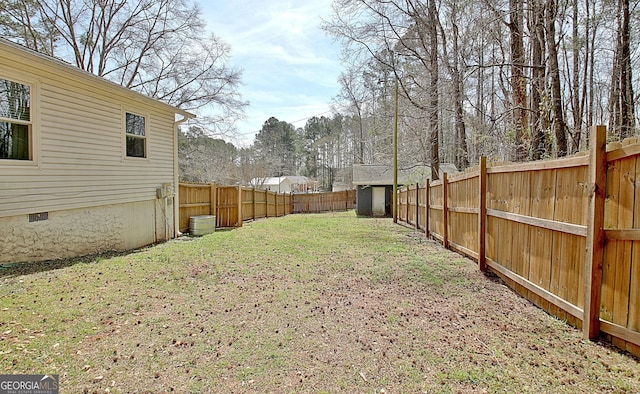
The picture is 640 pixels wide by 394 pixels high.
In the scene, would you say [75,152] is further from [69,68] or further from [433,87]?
[433,87]

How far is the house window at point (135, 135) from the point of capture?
7809mm

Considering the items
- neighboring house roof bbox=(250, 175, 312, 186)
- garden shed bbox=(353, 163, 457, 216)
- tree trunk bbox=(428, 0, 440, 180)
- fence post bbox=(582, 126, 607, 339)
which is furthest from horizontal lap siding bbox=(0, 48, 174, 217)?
neighboring house roof bbox=(250, 175, 312, 186)

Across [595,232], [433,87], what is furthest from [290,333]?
[433,87]

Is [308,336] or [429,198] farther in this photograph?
[429,198]

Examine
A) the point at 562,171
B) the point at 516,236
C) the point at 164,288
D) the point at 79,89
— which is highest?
the point at 79,89

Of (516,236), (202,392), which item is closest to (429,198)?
(516,236)

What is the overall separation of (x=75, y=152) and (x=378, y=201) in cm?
1632

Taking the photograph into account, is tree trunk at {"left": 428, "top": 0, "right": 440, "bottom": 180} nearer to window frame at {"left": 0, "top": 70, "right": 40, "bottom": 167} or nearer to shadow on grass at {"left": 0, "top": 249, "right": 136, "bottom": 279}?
window frame at {"left": 0, "top": 70, "right": 40, "bottom": 167}

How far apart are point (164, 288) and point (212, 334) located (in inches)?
71.5

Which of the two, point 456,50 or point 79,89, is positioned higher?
point 456,50

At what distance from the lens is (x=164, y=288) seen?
4.45 meters

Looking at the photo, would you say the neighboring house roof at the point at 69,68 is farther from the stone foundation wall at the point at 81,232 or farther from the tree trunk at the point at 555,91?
the tree trunk at the point at 555,91

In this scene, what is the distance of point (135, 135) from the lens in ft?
26.3

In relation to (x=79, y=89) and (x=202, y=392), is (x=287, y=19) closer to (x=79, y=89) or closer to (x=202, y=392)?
(x=79, y=89)
